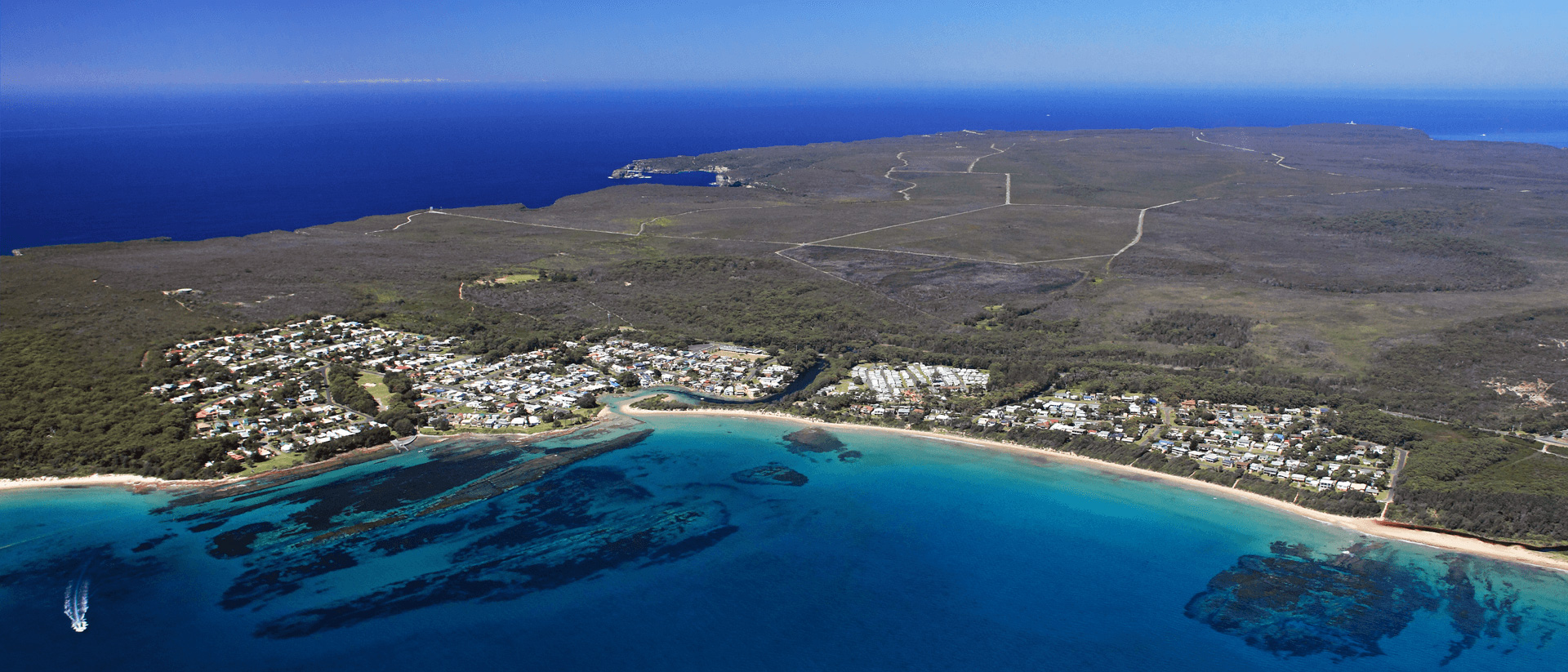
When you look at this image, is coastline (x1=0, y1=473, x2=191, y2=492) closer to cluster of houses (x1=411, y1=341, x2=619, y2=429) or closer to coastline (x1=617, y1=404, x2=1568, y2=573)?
cluster of houses (x1=411, y1=341, x2=619, y2=429)

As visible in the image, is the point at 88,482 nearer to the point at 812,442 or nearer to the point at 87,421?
the point at 87,421

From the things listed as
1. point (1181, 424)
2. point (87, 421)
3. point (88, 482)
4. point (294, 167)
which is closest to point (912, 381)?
point (1181, 424)

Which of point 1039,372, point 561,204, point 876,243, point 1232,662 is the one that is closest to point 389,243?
point 561,204

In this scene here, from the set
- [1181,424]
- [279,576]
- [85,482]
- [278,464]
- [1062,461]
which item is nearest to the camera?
[279,576]

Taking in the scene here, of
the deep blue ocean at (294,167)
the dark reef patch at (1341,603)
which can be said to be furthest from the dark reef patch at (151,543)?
the deep blue ocean at (294,167)

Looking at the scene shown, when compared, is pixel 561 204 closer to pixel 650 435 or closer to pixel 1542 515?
pixel 650 435

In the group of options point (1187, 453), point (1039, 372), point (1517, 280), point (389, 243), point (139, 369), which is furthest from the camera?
point (389, 243)
